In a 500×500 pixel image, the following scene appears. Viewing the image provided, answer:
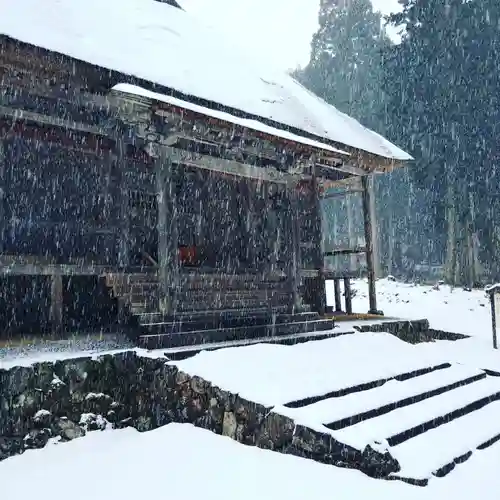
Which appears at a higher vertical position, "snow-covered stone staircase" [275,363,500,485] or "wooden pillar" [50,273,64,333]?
"wooden pillar" [50,273,64,333]

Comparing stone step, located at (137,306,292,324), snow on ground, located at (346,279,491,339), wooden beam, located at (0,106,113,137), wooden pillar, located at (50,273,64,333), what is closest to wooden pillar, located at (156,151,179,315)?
stone step, located at (137,306,292,324)

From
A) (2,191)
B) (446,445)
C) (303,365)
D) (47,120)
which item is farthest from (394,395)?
(2,191)

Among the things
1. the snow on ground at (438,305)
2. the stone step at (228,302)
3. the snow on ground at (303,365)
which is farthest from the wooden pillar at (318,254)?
the snow on ground at (438,305)

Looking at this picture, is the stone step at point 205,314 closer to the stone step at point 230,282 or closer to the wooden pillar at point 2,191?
the stone step at point 230,282

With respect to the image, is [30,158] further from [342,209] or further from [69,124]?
[342,209]

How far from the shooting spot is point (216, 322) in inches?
296

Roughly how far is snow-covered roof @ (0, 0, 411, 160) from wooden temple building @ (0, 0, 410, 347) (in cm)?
5

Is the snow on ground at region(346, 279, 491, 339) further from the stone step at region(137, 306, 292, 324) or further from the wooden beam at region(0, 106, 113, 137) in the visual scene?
the wooden beam at region(0, 106, 113, 137)

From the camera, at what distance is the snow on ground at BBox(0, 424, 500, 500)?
160 inches

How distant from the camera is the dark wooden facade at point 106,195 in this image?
6809 millimetres

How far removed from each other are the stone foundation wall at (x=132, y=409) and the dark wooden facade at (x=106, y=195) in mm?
1337

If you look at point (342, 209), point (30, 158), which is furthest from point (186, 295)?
point (342, 209)

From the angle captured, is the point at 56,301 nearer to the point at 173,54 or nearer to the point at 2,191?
the point at 2,191

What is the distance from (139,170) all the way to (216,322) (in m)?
3.76
